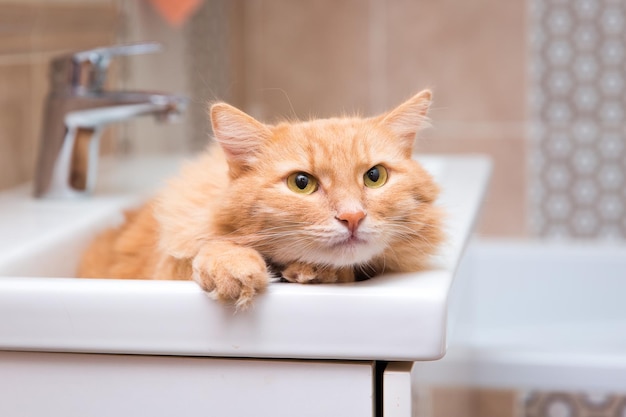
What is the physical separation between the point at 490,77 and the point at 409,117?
2110 mm

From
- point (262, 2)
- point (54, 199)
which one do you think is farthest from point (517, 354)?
point (262, 2)

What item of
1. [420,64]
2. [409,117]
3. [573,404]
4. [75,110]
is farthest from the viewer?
[420,64]

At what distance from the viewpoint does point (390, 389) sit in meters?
0.78

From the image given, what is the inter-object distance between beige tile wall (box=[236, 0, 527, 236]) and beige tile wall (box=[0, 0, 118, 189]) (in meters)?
1.25

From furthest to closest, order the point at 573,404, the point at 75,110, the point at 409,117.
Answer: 1. the point at 573,404
2. the point at 75,110
3. the point at 409,117

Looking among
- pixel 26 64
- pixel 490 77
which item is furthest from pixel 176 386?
pixel 490 77

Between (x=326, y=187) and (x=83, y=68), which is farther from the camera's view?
(x=83, y=68)

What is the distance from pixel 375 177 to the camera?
0.87 meters

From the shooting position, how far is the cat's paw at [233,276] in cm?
77

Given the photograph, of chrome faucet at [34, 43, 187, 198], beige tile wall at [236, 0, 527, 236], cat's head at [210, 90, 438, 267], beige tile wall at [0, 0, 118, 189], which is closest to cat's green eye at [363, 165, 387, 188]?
cat's head at [210, 90, 438, 267]

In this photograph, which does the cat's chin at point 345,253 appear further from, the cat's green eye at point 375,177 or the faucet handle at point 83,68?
the faucet handle at point 83,68

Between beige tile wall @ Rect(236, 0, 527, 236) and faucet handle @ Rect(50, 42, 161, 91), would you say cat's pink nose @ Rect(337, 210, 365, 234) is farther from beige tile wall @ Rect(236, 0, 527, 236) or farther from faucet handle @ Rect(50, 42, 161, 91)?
beige tile wall @ Rect(236, 0, 527, 236)

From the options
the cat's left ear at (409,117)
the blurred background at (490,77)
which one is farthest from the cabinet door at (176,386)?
the blurred background at (490,77)

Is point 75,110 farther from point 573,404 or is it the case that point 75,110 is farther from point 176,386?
point 573,404
